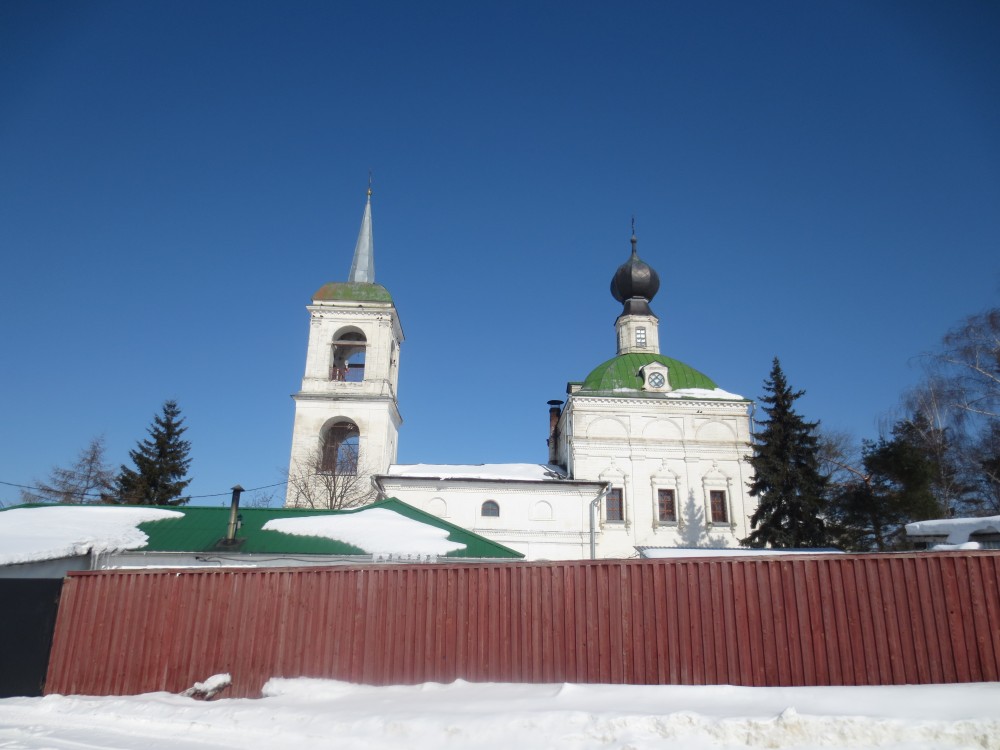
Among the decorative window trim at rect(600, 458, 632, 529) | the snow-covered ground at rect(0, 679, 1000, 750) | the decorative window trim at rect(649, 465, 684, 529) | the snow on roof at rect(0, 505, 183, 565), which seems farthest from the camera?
the decorative window trim at rect(649, 465, 684, 529)

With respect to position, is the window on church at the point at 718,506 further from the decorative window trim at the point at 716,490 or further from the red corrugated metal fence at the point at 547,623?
the red corrugated metal fence at the point at 547,623

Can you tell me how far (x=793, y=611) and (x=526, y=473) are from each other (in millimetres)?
22872

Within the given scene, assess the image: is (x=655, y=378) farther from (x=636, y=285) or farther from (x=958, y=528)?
(x=958, y=528)

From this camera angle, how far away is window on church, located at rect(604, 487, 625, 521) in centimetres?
3072

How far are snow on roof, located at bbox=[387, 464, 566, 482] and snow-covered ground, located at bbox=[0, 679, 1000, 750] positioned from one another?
1987cm

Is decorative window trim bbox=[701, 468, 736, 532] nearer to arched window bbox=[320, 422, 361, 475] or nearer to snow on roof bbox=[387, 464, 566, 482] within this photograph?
snow on roof bbox=[387, 464, 566, 482]

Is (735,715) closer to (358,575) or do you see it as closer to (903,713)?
(903,713)

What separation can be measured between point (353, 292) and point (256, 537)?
19808mm

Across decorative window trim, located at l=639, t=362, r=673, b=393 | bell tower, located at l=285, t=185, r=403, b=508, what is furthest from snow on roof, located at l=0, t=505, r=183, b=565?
decorative window trim, located at l=639, t=362, r=673, b=393

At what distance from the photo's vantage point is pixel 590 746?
7.00 metres

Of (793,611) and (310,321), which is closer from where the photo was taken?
(793,611)

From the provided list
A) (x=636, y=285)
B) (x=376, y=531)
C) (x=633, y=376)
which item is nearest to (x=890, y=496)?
(x=633, y=376)

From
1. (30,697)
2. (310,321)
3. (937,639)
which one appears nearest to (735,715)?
(937,639)

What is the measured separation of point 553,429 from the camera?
40500 millimetres
